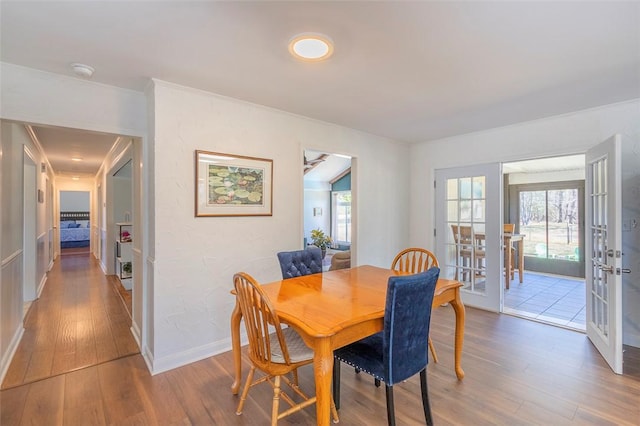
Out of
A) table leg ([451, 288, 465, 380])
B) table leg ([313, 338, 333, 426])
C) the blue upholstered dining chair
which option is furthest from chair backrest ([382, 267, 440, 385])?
table leg ([451, 288, 465, 380])

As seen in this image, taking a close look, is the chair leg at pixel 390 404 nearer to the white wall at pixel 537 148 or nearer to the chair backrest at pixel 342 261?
the white wall at pixel 537 148

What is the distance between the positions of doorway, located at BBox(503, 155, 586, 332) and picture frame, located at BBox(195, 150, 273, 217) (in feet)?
13.7

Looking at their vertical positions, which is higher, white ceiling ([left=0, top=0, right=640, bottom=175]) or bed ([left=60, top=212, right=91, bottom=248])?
white ceiling ([left=0, top=0, right=640, bottom=175])

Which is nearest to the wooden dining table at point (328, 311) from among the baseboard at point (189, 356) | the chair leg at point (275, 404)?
the chair leg at point (275, 404)

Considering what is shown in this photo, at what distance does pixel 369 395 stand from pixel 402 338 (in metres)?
0.81

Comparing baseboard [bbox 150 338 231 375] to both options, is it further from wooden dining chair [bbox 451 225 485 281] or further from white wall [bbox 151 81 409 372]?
wooden dining chair [bbox 451 225 485 281]

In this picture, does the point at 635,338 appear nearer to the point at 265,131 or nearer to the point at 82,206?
the point at 265,131

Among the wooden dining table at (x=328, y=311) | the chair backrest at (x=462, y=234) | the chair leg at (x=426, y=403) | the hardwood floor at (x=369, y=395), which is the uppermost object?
the chair backrest at (x=462, y=234)

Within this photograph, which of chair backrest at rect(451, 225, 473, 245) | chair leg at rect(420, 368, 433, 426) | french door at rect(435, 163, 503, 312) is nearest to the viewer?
chair leg at rect(420, 368, 433, 426)

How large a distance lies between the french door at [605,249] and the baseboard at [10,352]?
4.86 m

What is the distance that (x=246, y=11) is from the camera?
162 cm

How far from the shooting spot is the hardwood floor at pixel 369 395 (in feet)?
6.29

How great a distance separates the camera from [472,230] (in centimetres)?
418

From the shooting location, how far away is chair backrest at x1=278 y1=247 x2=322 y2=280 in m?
2.60
